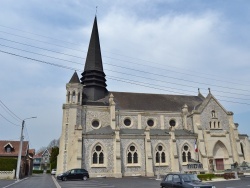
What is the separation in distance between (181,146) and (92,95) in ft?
56.6

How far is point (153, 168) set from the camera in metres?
34.7

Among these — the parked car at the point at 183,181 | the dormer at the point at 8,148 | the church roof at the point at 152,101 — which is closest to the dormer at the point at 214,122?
the church roof at the point at 152,101

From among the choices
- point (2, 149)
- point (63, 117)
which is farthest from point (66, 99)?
Result: point (2, 149)

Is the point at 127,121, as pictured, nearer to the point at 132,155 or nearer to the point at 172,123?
the point at 132,155

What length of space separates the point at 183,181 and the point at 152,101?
30.9 metres

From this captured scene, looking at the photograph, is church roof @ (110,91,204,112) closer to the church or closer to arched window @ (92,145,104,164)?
the church

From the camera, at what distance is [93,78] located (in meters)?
41.3

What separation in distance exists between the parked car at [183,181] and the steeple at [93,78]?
26875mm

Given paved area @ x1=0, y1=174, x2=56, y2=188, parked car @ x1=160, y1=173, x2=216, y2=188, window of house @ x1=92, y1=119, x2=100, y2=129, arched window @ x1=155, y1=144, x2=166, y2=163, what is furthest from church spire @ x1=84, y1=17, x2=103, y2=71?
parked car @ x1=160, y1=173, x2=216, y2=188

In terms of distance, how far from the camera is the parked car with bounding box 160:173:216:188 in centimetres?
1242

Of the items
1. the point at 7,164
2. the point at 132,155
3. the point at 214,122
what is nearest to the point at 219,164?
the point at 214,122

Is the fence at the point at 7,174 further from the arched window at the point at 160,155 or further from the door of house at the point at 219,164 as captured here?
the door of house at the point at 219,164

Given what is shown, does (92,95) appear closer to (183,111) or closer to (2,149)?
(183,111)

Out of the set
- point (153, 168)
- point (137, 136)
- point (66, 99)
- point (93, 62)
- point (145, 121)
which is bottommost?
point (153, 168)
